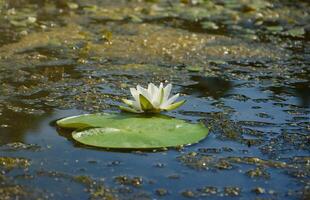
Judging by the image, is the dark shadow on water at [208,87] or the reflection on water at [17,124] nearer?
the reflection on water at [17,124]

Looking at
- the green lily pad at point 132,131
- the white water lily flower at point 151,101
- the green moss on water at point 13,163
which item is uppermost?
the white water lily flower at point 151,101

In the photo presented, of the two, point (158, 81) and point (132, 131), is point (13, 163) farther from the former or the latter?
point (158, 81)

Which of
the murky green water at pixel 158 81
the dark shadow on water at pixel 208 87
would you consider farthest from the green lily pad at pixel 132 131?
the dark shadow on water at pixel 208 87

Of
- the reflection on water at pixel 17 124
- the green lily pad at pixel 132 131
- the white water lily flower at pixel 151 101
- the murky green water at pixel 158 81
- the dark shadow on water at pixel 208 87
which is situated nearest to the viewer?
the murky green water at pixel 158 81

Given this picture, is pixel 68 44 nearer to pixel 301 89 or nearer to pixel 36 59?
pixel 36 59

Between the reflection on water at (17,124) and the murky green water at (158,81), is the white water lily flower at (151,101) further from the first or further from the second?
the reflection on water at (17,124)

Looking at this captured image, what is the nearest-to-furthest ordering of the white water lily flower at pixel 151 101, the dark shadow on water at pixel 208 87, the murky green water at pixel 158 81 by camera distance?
the murky green water at pixel 158 81, the white water lily flower at pixel 151 101, the dark shadow on water at pixel 208 87

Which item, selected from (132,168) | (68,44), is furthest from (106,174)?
(68,44)
